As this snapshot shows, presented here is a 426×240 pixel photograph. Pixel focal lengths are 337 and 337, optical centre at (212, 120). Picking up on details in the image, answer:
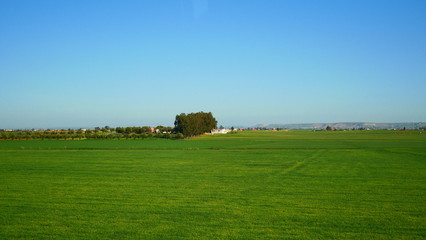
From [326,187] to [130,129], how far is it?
3495 inches

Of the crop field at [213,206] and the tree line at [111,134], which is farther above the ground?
the tree line at [111,134]

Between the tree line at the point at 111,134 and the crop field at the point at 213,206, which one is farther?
the tree line at the point at 111,134

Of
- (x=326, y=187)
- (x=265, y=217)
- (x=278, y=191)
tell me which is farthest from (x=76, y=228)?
(x=326, y=187)

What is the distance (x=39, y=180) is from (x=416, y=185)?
63.3ft

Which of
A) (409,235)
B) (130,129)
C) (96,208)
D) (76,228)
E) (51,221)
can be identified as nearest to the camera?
(409,235)

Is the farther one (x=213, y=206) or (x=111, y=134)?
(x=111, y=134)

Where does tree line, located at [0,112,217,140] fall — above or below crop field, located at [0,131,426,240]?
above

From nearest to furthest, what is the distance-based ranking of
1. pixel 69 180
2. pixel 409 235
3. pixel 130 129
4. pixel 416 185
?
pixel 409 235 → pixel 416 185 → pixel 69 180 → pixel 130 129

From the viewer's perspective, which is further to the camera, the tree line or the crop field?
the tree line

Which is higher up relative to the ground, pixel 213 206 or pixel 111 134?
pixel 111 134

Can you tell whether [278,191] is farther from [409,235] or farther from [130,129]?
[130,129]

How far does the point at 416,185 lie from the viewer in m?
16.4

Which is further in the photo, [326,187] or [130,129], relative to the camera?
[130,129]

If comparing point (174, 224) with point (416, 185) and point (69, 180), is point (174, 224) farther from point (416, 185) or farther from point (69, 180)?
point (416, 185)
